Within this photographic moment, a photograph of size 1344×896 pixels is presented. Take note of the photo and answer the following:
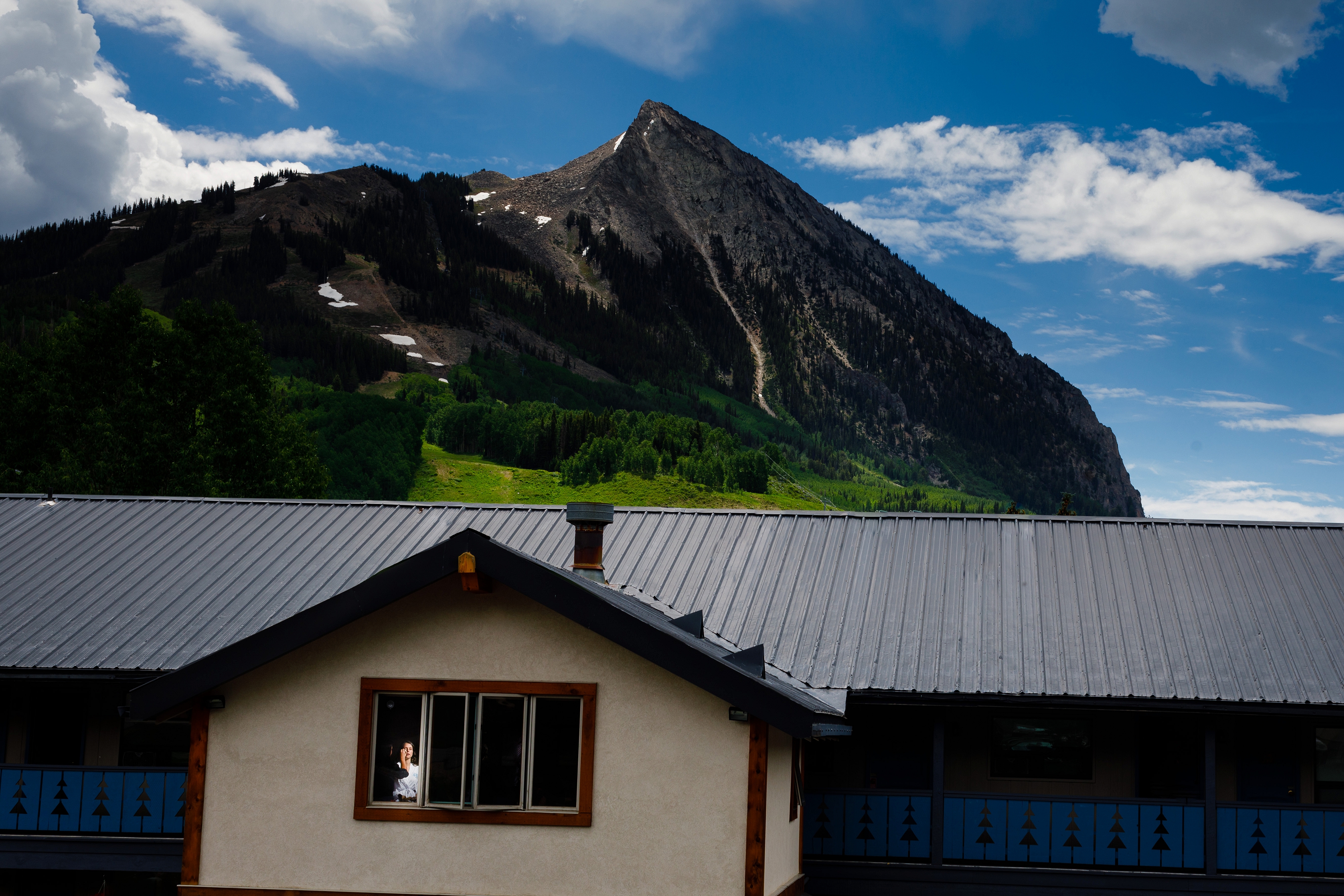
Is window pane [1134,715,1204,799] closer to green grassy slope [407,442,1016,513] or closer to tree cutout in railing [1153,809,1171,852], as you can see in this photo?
tree cutout in railing [1153,809,1171,852]

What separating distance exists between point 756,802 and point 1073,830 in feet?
22.6

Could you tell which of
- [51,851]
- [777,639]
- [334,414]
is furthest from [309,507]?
[334,414]

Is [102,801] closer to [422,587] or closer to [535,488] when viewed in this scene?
[422,587]

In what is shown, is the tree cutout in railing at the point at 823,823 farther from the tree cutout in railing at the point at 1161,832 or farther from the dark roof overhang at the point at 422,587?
the dark roof overhang at the point at 422,587

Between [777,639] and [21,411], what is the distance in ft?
131

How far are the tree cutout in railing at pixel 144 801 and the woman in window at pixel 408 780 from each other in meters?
7.54

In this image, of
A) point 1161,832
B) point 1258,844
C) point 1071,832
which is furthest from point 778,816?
point 1258,844

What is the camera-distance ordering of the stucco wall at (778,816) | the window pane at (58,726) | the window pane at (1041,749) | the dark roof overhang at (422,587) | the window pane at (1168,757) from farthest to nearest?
1. the window pane at (58,726)
2. the window pane at (1041,749)
3. the window pane at (1168,757)
4. the stucco wall at (778,816)
5. the dark roof overhang at (422,587)

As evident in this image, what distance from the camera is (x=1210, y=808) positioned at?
14.0 meters

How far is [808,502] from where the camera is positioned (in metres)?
150

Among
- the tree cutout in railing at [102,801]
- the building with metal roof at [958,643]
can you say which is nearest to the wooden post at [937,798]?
the building with metal roof at [958,643]

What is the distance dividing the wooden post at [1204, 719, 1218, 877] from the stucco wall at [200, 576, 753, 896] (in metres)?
7.80

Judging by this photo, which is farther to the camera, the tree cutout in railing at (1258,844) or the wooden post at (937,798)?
the wooden post at (937,798)

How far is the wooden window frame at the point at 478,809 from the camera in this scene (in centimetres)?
952
